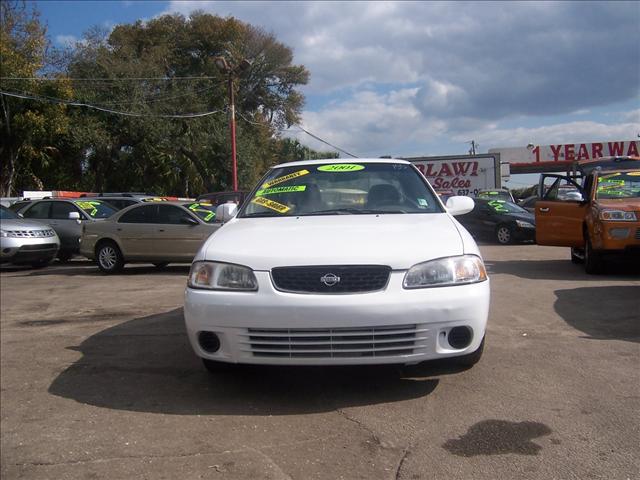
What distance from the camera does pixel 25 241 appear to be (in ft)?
40.2

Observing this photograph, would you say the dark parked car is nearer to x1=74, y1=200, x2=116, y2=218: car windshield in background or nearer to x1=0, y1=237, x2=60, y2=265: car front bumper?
x1=74, y1=200, x2=116, y2=218: car windshield in background

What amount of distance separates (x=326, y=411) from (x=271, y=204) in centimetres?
199

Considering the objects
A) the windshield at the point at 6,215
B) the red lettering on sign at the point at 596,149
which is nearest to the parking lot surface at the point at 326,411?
the windshield at the point at 6,215

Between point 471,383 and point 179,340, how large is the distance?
2774 millimetres

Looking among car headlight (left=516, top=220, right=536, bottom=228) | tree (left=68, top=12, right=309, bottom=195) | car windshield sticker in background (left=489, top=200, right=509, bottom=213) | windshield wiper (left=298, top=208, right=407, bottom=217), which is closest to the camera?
windshield wiper (left=298, top=208, right=407, bottom=217)

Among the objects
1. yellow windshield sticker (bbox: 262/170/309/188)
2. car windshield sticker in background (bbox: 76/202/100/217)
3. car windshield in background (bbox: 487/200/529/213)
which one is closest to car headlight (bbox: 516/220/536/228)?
car windshield in background (bbox: 487/200/529/213)

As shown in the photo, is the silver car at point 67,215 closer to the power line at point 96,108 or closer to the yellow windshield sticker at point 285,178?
the yellow windshield sticker at point 285,178

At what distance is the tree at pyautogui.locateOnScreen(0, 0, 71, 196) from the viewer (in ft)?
79.8

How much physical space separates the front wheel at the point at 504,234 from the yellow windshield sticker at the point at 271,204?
11.6 metres

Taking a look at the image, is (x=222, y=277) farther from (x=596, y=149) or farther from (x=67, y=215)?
(x=596, y=149)

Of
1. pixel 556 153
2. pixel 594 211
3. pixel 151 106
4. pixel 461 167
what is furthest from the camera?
pixel 556 153

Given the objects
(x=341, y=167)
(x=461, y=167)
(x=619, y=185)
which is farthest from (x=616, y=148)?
(x=341, y=167)

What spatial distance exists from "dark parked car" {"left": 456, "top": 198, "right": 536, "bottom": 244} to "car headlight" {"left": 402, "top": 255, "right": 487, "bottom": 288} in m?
12.0

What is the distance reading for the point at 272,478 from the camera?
118 inches
